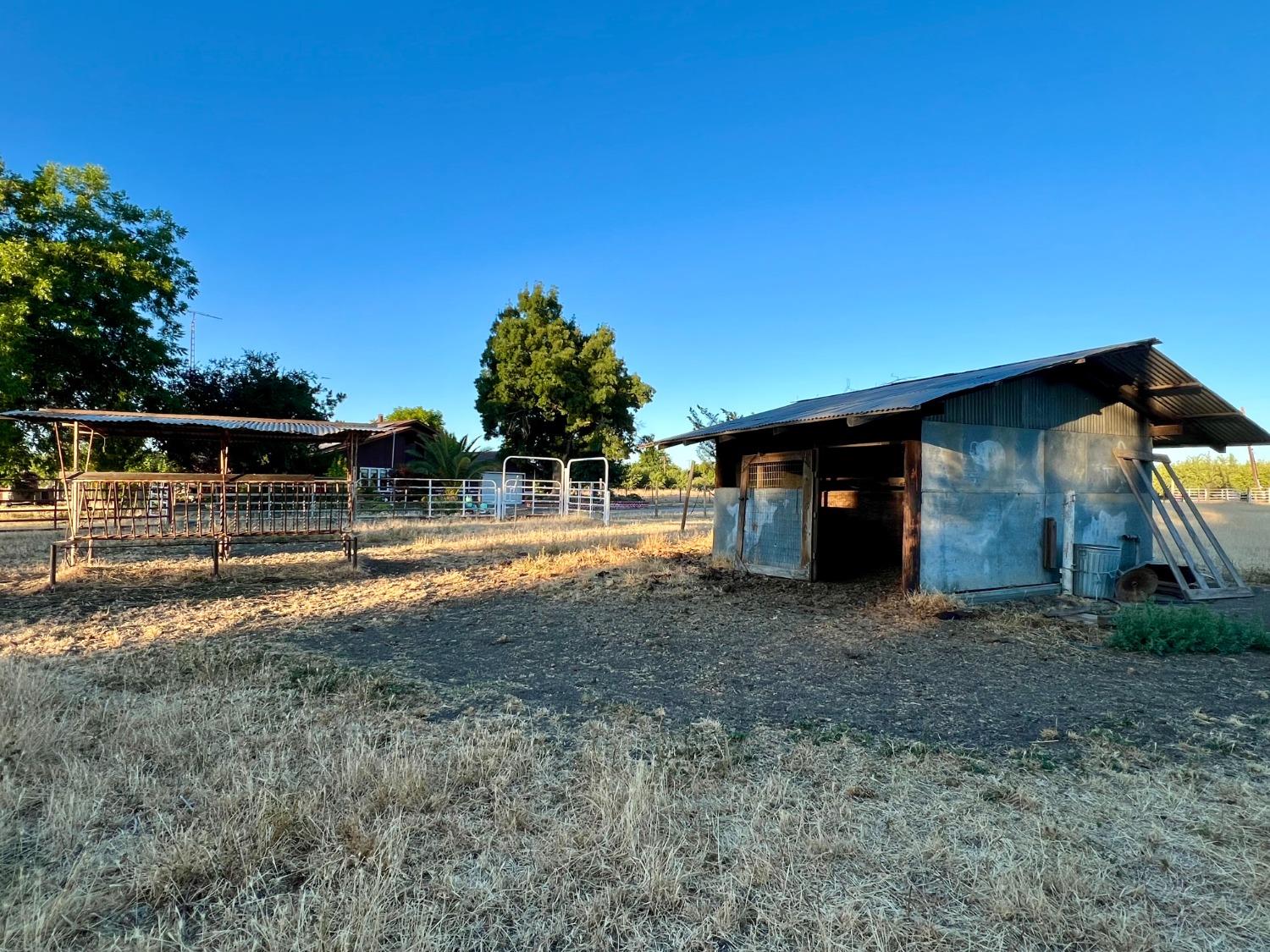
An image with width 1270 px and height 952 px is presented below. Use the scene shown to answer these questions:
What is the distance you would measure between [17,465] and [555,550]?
16.1 m

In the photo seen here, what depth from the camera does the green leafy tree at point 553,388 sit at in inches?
1396

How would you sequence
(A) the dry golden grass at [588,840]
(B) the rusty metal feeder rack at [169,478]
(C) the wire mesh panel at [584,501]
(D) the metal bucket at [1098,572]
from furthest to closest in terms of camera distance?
1. (C) the wire mesh panel at [584,501]
2. (B) the rusty metal feeder rack at [169,478]
3. (D) the metal bucket at [1098,572]
4. (A) the dry golden grass at [588,840]

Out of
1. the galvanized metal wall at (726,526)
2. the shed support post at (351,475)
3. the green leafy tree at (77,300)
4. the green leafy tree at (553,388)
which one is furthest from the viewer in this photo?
the green leafy tree at (553,388)

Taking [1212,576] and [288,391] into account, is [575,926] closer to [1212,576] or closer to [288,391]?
[1212,576]

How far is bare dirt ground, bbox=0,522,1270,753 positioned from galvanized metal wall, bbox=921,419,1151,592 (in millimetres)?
898

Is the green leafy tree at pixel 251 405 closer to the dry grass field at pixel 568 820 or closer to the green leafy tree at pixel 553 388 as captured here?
the green leafy tree at pixel 553 388

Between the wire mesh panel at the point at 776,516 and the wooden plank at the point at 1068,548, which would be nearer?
the wooden plank at the point at 1068,548

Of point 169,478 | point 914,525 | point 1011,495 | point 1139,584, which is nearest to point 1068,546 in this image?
point 1139,584

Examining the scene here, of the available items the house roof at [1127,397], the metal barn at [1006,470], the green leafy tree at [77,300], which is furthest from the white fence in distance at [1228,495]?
the green leafy tree at [77,300]

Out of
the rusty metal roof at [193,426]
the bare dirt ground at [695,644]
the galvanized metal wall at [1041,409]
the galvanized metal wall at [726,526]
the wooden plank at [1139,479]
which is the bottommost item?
the bare dirt ground at [695,644]

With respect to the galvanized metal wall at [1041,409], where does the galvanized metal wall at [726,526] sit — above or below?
below

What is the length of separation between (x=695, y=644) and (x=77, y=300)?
20.5 m

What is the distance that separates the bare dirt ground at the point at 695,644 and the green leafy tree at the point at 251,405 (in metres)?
12.0

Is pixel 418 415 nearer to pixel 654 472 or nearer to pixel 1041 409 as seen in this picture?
pixel 654 472
